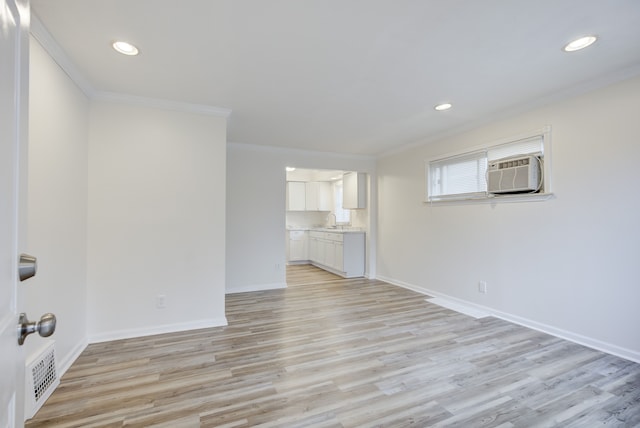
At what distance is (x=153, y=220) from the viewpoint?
2.96 metres

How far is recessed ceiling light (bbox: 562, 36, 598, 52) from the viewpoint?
6.63 feet

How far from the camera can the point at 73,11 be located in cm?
175

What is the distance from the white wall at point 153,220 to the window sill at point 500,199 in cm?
304

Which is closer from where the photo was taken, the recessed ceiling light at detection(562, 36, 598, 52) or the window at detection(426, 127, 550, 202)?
the recessed ceiling light at detection(562, 36, 598, 52)

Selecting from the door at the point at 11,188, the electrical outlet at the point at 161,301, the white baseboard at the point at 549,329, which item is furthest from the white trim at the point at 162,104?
the white baseboard at the point at 549,329

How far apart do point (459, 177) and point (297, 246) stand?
457 centimetres

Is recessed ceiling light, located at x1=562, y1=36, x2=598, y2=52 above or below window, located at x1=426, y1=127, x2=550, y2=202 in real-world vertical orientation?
above

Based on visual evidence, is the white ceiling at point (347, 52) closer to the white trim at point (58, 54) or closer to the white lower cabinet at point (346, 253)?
the white trim at point (58, 54)

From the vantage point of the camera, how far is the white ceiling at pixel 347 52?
174cm

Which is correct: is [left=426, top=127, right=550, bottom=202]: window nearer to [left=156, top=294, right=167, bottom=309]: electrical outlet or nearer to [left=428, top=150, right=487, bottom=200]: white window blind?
[left=428, top=150, right=487, bottom=200]: white window blind

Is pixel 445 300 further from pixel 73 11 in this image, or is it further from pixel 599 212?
pixel 73 11

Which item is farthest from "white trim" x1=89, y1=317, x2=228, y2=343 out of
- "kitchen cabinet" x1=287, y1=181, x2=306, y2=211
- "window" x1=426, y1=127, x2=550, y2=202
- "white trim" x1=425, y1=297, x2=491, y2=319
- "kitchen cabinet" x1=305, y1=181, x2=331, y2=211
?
"kitchen cabinet" x1=305, y1=181, x2=331, y2=211

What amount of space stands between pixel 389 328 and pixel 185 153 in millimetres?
2868

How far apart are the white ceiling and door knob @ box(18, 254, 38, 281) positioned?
163 centimetres
